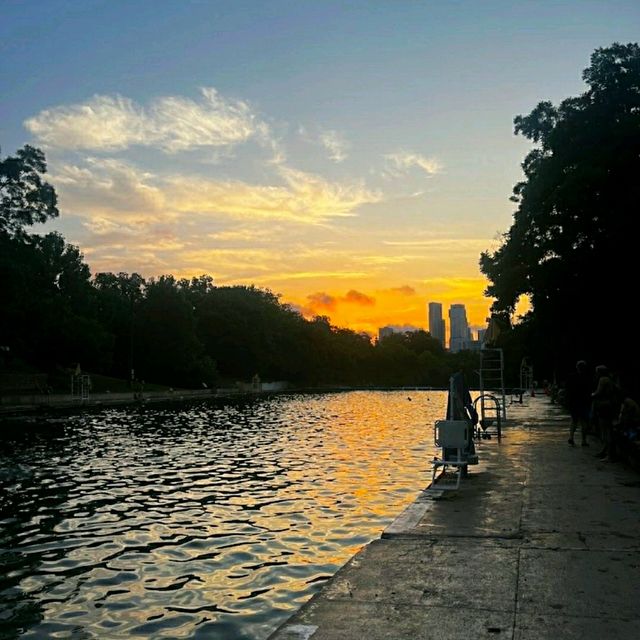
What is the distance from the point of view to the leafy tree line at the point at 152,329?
164 feet

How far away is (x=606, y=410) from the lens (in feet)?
47.9

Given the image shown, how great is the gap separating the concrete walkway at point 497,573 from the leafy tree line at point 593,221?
14745 millimetres

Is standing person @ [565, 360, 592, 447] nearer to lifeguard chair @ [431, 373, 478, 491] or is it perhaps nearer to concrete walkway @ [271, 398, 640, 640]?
lifeguard chair @ [431, 373, 478, 491]

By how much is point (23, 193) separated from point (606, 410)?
45.6m

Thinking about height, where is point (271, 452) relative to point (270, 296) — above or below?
below

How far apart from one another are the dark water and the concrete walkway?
1123 mm

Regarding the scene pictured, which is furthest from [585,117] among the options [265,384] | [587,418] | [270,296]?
[270,296]

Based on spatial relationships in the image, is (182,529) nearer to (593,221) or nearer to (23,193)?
(593,221)

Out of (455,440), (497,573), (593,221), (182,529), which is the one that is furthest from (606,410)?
(593,221)

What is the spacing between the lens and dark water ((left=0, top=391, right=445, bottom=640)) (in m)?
6.98

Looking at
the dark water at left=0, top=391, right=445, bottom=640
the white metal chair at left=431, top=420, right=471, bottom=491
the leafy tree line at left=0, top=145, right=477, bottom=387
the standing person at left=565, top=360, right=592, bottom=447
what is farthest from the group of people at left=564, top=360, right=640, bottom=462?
the leafy tree line at left=0, top=145, right=477, bottom=387

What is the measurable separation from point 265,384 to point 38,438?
88.2 m

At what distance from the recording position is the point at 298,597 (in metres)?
7.43

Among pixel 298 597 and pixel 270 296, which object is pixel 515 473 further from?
pixel 270 296
